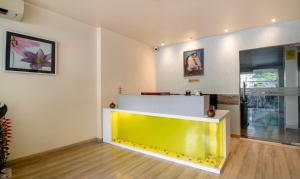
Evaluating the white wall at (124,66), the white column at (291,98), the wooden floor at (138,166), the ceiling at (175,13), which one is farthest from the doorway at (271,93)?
the white wall at (124,66)

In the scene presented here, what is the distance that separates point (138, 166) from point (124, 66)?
2854mm

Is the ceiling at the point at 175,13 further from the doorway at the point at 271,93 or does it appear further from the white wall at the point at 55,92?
the doorway at the point at 271,93

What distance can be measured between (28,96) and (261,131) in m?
5.20

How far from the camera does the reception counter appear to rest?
2643 millimetres

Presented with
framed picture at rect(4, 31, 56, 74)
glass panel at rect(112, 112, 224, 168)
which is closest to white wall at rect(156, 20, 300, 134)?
glass panel at rect(112, 112, 224, 168)

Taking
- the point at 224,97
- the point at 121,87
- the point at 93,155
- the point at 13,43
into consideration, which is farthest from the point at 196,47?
the point at 13,43

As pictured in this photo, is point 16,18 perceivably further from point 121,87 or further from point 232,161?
point 232,161

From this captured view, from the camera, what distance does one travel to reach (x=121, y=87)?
15.1 feet

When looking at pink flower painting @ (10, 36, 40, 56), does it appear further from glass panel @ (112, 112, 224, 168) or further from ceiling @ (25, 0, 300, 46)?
glass panel @ (112, 112, 224, 168)

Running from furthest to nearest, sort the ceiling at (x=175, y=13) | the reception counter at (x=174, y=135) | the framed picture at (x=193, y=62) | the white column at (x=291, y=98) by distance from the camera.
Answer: the framed picture at (x=193, y=62)
the white column at (x=291, y=98)
the ceiling at (x=175, y=13)
the reception counter at (x=174, y=135)

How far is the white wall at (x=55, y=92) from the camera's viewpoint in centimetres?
278

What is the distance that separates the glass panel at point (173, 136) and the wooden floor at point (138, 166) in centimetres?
26

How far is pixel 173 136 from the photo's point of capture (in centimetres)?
302

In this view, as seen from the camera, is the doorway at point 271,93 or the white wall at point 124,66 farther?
the white wall at point 124,66
